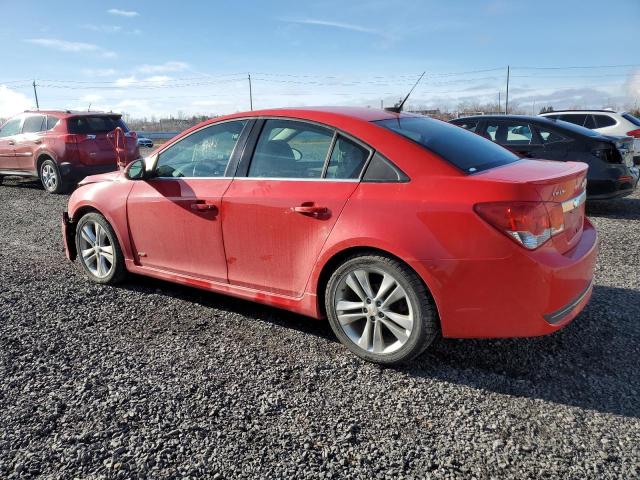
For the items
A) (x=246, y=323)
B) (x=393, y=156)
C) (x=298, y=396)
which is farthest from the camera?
(x=246, y=323)

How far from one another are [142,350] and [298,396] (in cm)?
124

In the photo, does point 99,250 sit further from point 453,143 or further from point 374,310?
point 453,143

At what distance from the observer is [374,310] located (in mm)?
3137

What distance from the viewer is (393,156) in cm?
309

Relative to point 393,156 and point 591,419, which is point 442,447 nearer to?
point 591,419

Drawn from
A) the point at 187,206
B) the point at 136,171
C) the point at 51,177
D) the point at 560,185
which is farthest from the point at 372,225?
the point at 51,177

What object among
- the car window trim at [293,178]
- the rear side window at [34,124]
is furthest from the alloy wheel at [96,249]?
the rear side window at [34,124]

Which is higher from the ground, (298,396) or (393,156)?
(393,156)

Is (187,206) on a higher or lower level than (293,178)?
lower

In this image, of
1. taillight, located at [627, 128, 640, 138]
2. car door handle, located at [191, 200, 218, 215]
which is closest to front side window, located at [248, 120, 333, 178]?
car door handle, located at [191, 200, 218, 215]

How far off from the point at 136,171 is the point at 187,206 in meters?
Answer: 0.69

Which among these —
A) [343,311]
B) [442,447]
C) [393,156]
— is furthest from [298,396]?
[393,156]

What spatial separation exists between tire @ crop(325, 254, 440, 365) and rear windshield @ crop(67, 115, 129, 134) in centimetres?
955

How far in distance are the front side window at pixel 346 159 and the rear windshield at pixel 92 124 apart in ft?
30.5
